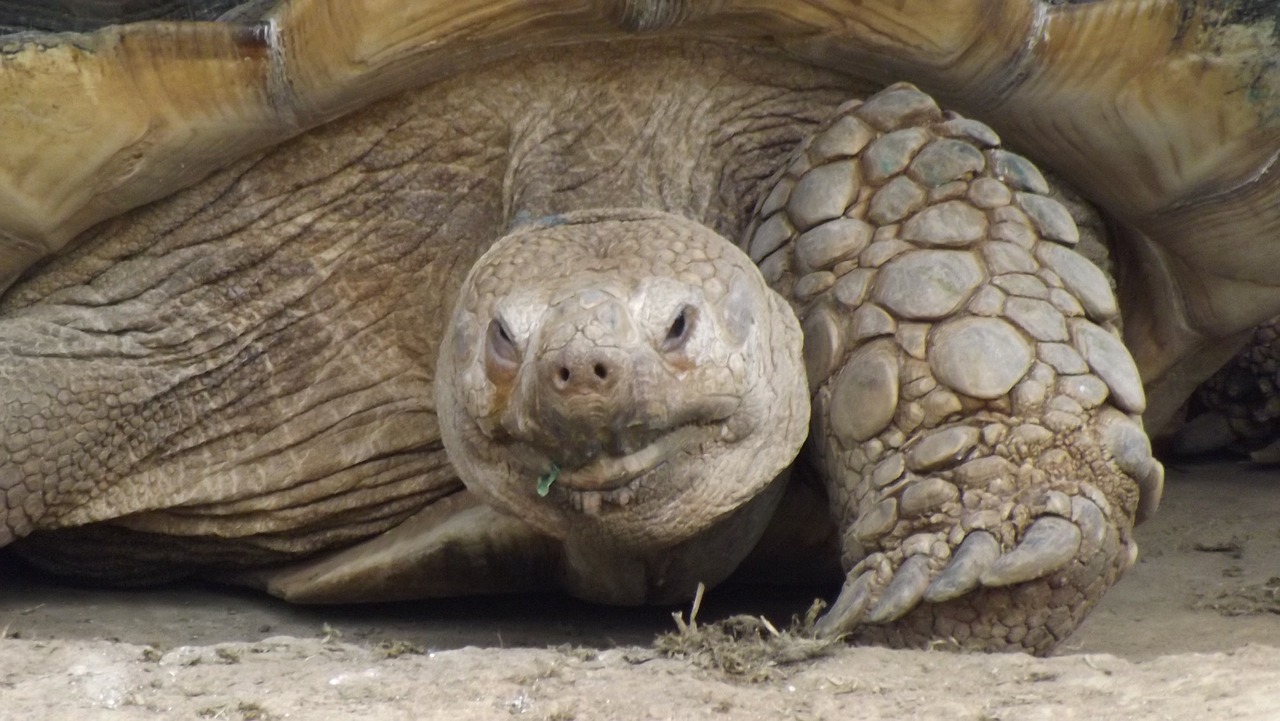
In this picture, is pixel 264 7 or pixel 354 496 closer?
pixel 264 7

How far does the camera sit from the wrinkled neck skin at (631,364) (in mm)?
2514

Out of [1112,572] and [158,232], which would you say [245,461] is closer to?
[158,232]

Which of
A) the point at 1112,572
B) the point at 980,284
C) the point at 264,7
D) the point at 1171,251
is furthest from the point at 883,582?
the point at 264,7

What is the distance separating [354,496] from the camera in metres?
3.86

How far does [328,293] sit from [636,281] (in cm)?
140

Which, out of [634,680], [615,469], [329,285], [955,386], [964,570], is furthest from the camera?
[329,285]

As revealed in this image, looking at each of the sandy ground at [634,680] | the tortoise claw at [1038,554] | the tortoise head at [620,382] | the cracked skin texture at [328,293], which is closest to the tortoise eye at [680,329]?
the tortoise head at [620,382]

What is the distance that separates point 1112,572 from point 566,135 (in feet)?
5.07

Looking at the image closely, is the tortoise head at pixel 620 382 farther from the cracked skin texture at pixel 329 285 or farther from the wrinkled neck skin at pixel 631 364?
the cracked skin texture at pixel 329 285

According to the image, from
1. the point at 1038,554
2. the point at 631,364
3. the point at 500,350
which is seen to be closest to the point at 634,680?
the point at 631,364

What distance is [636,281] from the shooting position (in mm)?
2635

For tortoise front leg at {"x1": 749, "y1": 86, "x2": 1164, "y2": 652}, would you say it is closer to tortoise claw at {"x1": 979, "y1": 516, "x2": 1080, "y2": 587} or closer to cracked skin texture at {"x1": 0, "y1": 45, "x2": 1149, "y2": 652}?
tortoise claw at {"x1": 979, "y1": 516, "x2": 1080, "y2": 587}

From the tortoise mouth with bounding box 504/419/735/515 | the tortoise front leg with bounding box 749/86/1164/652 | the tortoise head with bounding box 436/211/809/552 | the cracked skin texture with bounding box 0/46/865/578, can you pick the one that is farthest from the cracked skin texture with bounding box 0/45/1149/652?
the tortoise mouth with bounding box 504/419/735/515

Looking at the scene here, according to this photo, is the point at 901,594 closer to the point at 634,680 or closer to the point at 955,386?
the point at 955,386
